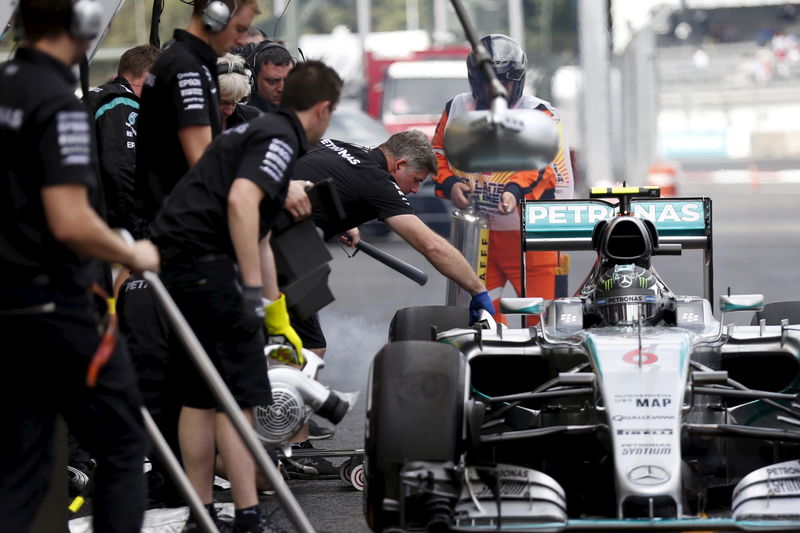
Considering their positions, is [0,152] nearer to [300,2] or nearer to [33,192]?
[33,192]

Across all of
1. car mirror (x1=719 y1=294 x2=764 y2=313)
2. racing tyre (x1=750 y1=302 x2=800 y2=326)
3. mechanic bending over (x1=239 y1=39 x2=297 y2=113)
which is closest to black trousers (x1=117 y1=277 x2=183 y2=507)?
mechanic bending over (x1=239 y1=39 x2=297 y2=113)

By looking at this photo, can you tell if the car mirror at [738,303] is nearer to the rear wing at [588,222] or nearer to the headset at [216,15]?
the rear wing at [588,222]

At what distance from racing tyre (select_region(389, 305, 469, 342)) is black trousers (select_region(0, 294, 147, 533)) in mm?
2539

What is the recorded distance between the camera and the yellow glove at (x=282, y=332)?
580cm

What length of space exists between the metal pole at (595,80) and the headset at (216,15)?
2035 cm

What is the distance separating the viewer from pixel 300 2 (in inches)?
1678

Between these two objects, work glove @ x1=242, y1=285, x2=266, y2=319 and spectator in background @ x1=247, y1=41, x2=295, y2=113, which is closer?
work glove @ x1=242, y1=285, x2=266, y2=319

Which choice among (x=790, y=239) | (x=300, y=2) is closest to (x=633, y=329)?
(x=790, y=239)

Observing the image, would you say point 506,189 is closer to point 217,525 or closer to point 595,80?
point 217,525

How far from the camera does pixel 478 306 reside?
7.24m

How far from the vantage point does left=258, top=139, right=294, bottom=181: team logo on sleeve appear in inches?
212

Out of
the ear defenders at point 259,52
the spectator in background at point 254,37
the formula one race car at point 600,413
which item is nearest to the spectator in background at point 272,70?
the ear defenders at point 259,52

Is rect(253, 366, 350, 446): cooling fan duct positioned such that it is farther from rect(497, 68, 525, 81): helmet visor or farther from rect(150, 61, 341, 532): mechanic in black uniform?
rect(497, 68, 525, 81): helmet visor

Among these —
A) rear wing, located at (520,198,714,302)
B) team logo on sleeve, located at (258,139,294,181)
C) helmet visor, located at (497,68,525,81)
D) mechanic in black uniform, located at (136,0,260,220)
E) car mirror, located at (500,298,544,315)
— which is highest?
helmet visor, located at (497,68,525,81)
